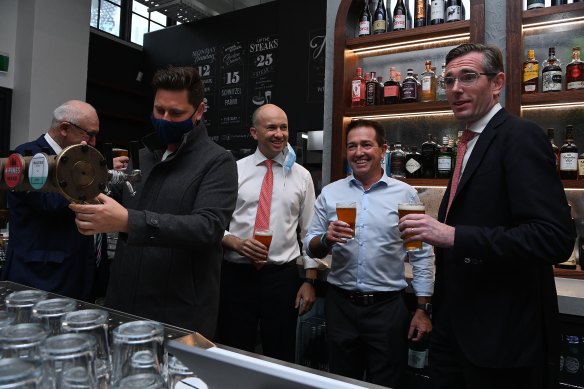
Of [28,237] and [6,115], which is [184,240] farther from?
[6,115]

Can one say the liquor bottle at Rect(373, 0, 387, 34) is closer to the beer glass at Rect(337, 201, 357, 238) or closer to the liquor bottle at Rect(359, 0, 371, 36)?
the liquor bottle at Rect(359, 0, 371, 36)

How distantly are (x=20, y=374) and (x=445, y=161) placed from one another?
118 inches

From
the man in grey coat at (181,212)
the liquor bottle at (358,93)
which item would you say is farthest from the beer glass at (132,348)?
the liquor bottle at (358,93)

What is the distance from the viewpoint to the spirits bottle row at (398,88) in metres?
3.31

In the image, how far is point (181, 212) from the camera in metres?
1.59

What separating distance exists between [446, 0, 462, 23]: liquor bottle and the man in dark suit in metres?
1.93

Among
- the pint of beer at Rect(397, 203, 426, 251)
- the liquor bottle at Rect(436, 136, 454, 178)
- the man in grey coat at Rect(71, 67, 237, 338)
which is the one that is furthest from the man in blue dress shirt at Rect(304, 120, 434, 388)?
the liquor bottle at Rect(436, 136, 454, 178)

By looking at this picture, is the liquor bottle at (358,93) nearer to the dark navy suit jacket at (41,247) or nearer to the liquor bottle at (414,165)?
the liquor bottle at (414,165)

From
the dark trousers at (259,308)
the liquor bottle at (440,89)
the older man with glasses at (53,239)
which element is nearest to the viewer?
the older man with glasses at (53,239)

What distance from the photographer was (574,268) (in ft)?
8.74

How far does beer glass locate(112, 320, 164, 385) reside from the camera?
0.68 metres

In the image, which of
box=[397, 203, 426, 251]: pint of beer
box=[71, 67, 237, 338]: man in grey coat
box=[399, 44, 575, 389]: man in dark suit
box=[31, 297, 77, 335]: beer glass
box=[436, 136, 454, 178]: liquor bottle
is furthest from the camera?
box=[436, 136, 454, 178]: liquor bottle

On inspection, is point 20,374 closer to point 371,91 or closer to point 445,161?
point 445,161

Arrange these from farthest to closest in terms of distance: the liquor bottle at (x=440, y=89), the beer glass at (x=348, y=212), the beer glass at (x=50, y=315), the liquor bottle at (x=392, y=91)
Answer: the liquor bottle at (x=392, y=91)
the liquor bottle at (x=440, y=89)
the beer glass at (x=348, y=212)
the beer glass at (x=50, y=315)
